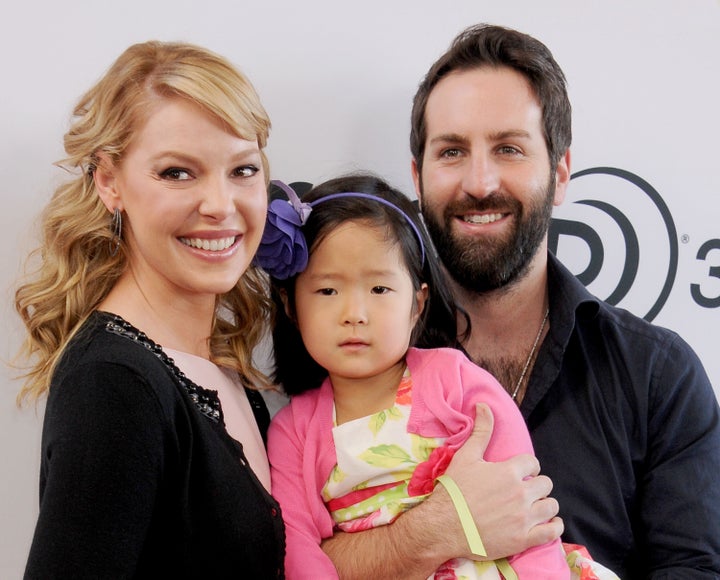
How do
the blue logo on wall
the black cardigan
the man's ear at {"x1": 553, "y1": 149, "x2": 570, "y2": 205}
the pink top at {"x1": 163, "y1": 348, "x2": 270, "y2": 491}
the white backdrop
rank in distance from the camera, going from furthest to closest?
the blue logo on wall
the man's ear at {"x1": 553, "y1": 149, "x2": 570, "y2": 205}
the white backdrop
the pink top at {"x1": 163, "y1": 348, "x2": 270, "y2": 491}
the black cardigan

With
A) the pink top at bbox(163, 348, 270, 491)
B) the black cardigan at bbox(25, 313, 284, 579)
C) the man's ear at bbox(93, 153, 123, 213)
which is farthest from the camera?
the pink top at bbox(163, 348, 270, 491)

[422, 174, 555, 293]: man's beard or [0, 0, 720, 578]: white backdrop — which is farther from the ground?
[0, 0, 720, 578]: white backdrop

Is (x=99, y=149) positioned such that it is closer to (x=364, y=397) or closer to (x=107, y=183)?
(x=107, y=183)

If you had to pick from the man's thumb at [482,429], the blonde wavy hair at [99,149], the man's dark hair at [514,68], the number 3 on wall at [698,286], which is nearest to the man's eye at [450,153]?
the man's dark hair at [514,68]

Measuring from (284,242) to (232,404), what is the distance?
16.0 inches

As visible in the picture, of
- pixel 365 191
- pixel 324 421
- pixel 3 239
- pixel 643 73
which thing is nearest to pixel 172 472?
pixel 324 421

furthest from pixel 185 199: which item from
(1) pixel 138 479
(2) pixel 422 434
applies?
(2) pixel 422 434

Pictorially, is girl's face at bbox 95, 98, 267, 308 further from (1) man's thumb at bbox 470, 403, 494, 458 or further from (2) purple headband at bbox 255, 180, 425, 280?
(1) man's thumb at bbox 470, 403, 494, 458

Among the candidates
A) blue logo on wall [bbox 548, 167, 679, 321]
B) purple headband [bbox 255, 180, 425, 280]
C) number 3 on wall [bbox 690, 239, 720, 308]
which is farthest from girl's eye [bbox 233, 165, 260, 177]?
number 3 on wall [bbox 690, 239, 720, 308]

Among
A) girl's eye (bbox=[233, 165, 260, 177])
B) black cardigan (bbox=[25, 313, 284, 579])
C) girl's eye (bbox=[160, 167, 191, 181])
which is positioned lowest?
black cardigan (bbox=[25, 313, 284, 579])

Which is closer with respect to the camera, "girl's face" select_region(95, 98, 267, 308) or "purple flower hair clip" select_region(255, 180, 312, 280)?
"girl's face" select_region(95, 98, 267, 308)

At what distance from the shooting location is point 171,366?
5.26ft

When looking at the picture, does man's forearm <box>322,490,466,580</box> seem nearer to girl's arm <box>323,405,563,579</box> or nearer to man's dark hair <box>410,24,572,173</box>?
girl's arm <box>323,405,563,579</box>

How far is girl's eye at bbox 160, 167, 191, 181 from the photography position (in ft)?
5.50
